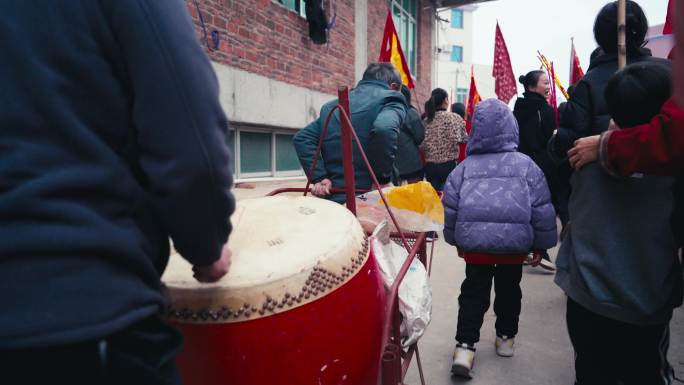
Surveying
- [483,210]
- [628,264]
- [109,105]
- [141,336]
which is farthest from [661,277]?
[109,105]

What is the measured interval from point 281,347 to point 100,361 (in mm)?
454

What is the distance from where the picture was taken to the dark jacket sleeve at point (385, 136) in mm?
2643

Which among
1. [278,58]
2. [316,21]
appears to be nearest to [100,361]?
[278,58]

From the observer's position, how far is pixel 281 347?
112 cm

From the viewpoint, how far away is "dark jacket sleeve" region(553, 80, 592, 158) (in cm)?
225

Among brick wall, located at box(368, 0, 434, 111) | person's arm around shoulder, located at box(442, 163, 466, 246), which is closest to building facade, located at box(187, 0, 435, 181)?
person's arm around shoulder, located at box(442, 163, 466, 246)

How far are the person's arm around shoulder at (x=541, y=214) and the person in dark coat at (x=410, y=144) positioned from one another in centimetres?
247

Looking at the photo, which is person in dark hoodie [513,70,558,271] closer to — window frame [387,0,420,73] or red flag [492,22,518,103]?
red flag [492,22,518,103]

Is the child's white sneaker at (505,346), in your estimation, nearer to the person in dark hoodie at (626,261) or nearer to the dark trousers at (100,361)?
the person in dark hoodie at (626,261)

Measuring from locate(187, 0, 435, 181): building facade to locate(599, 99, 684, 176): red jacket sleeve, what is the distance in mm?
3760

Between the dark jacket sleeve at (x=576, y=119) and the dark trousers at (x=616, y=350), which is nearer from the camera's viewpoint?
the dark trousers at (x=616, y=350)

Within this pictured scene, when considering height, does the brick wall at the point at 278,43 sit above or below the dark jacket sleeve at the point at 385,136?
above

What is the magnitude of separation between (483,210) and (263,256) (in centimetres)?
163

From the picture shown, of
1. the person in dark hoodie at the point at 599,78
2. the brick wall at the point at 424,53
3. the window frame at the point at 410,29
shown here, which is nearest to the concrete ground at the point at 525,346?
the person in dark hoodie at the point at 599,78
